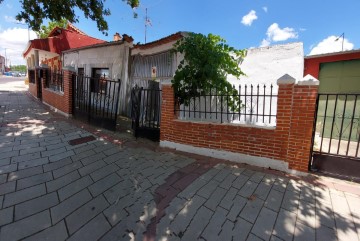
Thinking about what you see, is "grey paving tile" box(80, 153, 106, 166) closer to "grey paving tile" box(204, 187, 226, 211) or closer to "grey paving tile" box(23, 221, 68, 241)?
"grey paving tile" box(23, 221, 68, 241)

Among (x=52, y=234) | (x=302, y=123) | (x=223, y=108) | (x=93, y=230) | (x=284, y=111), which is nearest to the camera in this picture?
(x=52, y=234)

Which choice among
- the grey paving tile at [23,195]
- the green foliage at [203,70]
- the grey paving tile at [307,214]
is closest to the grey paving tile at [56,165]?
the grey paving tile at [23,195]

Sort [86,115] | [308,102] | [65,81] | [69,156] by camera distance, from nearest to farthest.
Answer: [308,102]
[69,156]
[86,115]
[65,81]

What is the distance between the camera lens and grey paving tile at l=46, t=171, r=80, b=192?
296 cm

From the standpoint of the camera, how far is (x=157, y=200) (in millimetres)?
2826

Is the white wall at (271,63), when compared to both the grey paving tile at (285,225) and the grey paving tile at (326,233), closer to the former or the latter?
the grey paving tile at (285,225)

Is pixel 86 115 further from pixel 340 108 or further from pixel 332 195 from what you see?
pixel 340 108

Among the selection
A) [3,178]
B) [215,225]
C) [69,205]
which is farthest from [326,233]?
[3,178]

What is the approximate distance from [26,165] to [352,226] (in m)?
5.31

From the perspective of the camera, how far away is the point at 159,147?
5.14 metres

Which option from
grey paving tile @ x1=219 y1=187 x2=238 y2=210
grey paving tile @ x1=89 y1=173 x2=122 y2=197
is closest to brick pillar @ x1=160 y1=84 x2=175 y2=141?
grey paving tile @ x1=89 y1=173 x2=122 y2=197

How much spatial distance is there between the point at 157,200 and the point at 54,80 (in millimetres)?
9301

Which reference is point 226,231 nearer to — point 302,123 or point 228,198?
point 228,198

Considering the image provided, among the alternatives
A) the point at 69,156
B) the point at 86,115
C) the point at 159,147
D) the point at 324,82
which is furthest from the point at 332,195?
the point at 86,115
